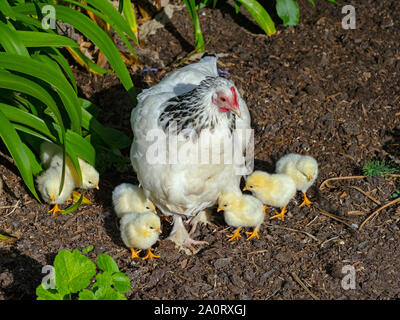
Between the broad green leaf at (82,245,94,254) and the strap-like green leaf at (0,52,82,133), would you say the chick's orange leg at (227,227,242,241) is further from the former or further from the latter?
the strap-like green leaf at (0,52,82,133)

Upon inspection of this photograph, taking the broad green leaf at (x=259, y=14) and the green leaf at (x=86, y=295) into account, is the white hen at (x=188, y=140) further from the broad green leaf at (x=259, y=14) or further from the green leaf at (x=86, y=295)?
the broad green leaf at (x=259, y=14)

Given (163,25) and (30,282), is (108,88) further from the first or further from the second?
(30,282)

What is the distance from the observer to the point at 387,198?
438cm

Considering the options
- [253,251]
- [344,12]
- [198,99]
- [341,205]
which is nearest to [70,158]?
[198,99]

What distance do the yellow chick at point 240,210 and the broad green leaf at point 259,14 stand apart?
2.17 metres

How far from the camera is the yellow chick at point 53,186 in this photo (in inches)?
160

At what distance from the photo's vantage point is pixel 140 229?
151 inches

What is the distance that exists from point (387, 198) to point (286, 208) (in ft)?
2.62

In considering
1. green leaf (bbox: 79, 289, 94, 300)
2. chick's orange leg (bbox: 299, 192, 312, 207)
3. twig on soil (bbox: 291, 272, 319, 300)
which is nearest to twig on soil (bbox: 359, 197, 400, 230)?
chick's orange leg (bbox: 299, 192, 312, 207)

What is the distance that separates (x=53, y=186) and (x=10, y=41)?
1.08m

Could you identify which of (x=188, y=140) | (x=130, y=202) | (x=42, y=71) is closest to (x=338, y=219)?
(x=188, y=140)

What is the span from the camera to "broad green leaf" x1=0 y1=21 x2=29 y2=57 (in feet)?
11.8

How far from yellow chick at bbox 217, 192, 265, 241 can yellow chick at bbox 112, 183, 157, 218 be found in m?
0.54

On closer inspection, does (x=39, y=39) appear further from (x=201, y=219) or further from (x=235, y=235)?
(x=235, y=235)
